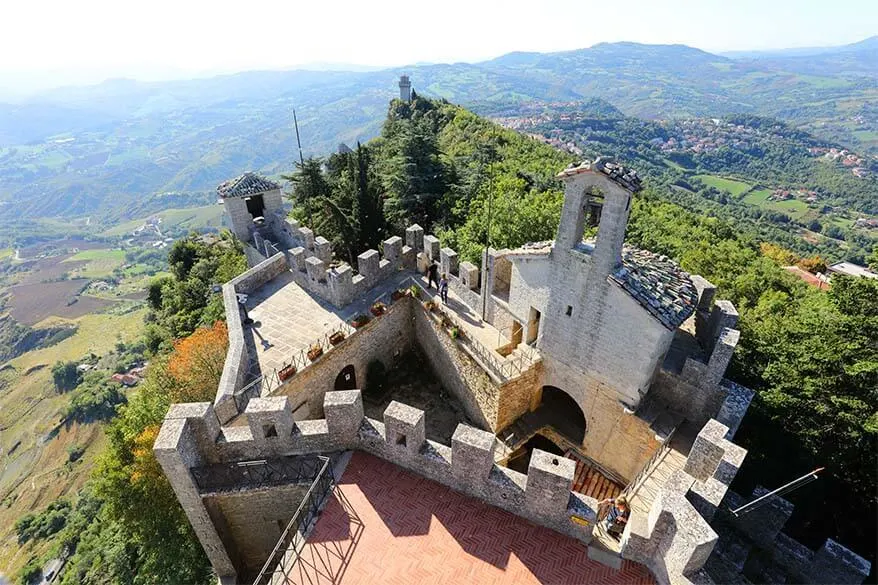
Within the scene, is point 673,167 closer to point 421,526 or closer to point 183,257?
point 183,257

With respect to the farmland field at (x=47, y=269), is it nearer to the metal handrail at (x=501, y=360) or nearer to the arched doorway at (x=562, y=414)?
the metal handrail at (x=501, y=360)

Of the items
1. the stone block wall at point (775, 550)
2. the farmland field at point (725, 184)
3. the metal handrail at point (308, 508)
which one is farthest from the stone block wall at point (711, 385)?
the farmland field at point (725, 184)

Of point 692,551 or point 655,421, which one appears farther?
point 655,421

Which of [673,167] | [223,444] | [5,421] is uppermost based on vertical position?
[223,444]

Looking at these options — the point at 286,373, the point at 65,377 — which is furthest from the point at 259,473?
the point at 65,377

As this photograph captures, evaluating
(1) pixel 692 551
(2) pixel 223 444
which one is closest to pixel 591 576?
(1) pixel 692 551

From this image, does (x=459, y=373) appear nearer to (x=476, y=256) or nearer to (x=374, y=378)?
(x=374, y=378)

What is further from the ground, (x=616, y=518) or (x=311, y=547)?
(x=616, y=518)

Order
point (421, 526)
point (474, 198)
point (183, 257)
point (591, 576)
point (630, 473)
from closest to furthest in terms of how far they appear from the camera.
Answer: point (591, 576) → point (421, 526) → point (630, 473) → point (474, 198) → point (183, 257)
